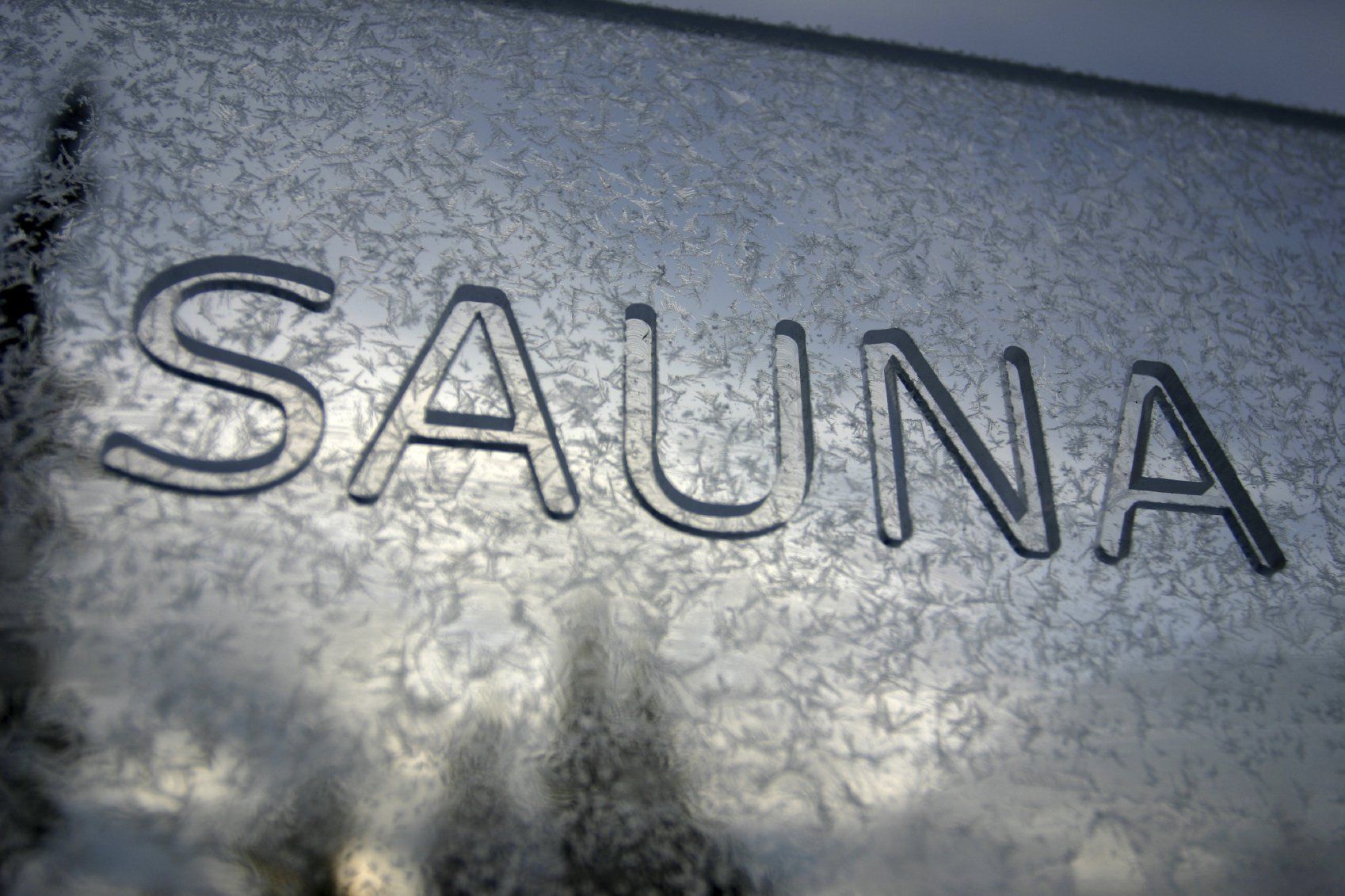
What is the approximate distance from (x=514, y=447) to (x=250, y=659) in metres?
0.23

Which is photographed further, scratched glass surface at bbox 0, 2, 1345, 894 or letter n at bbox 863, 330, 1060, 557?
letter n at bbox 863, 330, 1060, 557

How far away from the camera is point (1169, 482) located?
729mm

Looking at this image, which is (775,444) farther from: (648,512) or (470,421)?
(470,421)

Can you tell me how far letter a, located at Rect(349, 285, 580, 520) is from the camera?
2.05ft

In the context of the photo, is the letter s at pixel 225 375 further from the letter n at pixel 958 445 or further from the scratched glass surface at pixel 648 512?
the letter n at pixel 958 445

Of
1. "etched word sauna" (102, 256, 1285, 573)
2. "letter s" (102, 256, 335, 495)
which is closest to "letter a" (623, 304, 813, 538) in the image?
"etched word sauna" (102, 256, 1285, 573)

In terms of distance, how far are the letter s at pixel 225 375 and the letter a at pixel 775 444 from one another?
0.79ft

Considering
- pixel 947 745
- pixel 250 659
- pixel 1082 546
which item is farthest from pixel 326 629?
pixel 1082 546

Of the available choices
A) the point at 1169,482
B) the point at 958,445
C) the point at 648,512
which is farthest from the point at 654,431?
the point at 1169,482

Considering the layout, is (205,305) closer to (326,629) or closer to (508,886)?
(326,629)

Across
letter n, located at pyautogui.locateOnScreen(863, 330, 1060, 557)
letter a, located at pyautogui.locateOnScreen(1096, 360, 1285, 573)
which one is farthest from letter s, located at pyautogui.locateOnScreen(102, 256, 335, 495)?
letter a, located at pyautogui.locateOnScreen(1096, 360, 1285, 573)

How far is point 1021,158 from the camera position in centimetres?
81

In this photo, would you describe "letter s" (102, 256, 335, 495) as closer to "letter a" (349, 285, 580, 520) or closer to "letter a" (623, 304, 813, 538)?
"letter a" (349, 285, 580, 520)

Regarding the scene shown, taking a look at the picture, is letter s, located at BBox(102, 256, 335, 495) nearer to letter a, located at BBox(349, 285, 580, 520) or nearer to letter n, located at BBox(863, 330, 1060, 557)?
letter a, located at BBox(349, 285, 580, 520)
